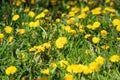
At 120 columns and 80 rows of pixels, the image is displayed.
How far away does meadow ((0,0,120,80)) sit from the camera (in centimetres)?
349

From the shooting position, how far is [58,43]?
12.7 feet

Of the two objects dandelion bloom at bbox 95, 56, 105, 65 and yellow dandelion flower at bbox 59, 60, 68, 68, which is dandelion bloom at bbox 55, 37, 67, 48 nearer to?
yellow dandelion flower at bbox 59, 60, 68, 68

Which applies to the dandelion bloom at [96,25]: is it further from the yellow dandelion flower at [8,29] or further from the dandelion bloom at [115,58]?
the yellow dandelion flower at [8,29]

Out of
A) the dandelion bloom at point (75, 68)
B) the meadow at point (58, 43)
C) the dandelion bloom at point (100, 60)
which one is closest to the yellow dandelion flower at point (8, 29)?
the meadow at point (58, 43)

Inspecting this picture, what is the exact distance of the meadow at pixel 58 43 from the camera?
11.4 ft

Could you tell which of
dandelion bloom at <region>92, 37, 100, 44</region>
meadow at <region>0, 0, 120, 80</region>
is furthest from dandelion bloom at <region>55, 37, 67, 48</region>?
dandelion bloom at <region>92, 37, 100, 44</region>

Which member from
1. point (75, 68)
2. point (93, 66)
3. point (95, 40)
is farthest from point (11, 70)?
point (95, 40)

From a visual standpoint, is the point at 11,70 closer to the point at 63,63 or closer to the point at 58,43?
the point at 63,63

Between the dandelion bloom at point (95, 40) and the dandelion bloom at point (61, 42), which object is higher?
the dandelion bloom at point (61, 42)

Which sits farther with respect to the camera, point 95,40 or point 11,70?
point 95,40

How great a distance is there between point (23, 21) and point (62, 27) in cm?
55

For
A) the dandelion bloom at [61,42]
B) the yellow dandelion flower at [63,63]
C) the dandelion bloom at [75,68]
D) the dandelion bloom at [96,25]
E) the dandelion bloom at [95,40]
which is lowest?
the yellow dandelion flower at [63,63]

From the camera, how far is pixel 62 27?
14.1 feet

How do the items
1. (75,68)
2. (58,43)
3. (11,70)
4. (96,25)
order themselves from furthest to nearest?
(96,25) → (58,43) → (11,70) → (75,68)
